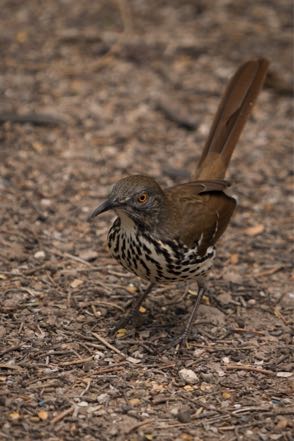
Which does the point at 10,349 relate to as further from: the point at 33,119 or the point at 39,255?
the point at 33,119

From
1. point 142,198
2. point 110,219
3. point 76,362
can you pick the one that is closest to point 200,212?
point 142,198

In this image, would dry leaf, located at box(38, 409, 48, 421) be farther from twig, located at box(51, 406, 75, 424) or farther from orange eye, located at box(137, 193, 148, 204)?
orange eye, located at box(137, 193, 148, 204)

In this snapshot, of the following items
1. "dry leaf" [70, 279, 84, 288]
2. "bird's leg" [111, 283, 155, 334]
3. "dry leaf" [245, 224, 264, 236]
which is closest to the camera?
"bird's leg" [111, 283, 155, 334]

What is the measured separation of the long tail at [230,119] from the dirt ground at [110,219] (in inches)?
32.4

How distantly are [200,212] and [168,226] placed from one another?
0.46m

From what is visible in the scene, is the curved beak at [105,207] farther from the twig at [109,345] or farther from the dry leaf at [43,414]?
the dry leaf at [43,414]

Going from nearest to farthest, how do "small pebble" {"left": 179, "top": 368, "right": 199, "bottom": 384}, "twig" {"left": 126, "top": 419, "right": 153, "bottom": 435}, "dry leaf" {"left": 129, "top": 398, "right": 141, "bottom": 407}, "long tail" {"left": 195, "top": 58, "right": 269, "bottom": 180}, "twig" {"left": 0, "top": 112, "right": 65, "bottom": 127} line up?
"twig" {"left": 126, "top": 419, "right": 153, "bottom": 435}
"dry leaf" {"left": 129, "top": 398, "right": 141, "bottom": 407}
"small pebble" {"left": 179, "top": 368, "right": 199, "bottom": 384}
"long tail" {"left": 195, "top": 58, "right": 269, "bottom": 180}
"twig" {"left": 0, "top": 112, "right": 65, "bottom": 127}

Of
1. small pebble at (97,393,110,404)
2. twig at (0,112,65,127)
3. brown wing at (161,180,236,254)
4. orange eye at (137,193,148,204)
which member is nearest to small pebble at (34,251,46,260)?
brown wing at (161,180,236,254)

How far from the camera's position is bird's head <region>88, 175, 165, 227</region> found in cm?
491

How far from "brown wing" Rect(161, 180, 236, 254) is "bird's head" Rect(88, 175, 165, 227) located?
0.49ft

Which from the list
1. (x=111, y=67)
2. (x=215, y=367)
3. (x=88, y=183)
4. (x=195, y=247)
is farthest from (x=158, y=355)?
(x=111, y=67)

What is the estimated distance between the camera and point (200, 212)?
5.53 metres

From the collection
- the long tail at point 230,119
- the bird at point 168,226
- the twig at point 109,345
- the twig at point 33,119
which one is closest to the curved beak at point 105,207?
the bird at point 168,226

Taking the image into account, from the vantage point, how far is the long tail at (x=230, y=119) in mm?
6156
